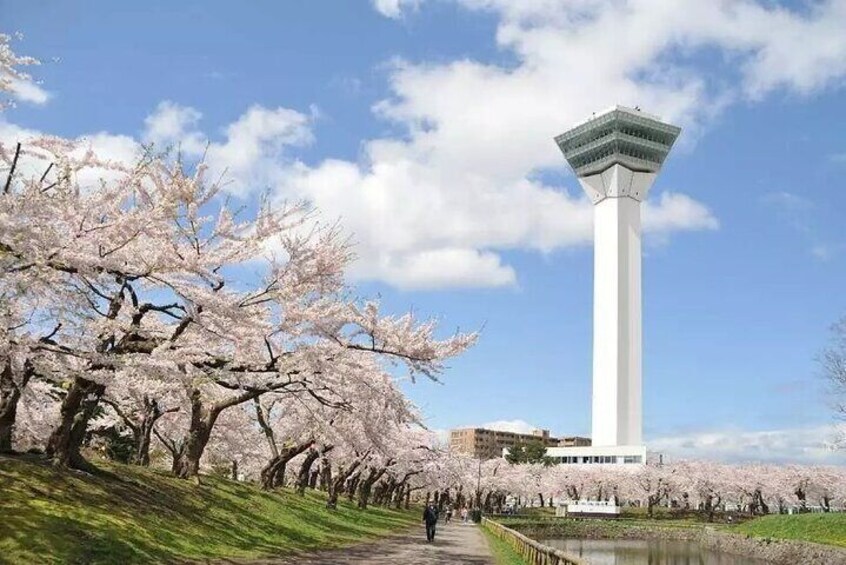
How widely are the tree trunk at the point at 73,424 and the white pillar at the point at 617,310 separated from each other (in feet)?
355

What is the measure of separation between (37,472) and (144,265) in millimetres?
5905

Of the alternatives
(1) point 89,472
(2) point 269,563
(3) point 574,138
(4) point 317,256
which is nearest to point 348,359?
(4) point 317,256

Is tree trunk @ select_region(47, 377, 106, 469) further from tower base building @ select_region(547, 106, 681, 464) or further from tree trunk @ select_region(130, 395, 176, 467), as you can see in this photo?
tower base building @ select_region(547, 106, 681, 464)

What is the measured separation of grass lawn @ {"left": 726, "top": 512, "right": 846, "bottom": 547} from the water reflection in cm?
257

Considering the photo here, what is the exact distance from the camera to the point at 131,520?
55.7ft

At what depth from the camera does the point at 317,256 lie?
1788 centimetres

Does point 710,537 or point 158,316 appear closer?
point 158,316

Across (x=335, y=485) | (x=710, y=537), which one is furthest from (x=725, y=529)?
(x=335, y=485)

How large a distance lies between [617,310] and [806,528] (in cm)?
7940

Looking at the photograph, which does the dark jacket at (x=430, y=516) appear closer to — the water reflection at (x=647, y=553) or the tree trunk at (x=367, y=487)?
the water reflection at (x=647, y=553)

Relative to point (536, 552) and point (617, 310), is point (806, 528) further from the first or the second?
point (617, 310)

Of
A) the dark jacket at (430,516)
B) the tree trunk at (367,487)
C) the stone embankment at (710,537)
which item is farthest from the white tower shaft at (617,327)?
the dark jacket at (430,516)

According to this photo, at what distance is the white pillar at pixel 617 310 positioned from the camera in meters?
120

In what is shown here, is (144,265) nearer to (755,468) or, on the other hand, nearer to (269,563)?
(269,563)
